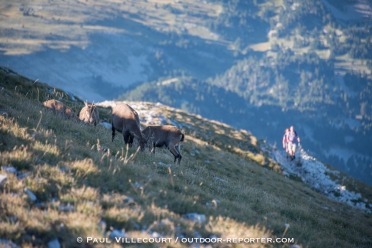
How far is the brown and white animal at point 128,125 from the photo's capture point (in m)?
14.2

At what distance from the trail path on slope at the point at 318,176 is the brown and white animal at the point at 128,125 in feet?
61.0

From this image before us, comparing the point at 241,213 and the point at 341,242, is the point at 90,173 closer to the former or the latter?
the point at 241,213

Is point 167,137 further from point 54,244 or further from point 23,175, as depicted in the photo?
point 54,244

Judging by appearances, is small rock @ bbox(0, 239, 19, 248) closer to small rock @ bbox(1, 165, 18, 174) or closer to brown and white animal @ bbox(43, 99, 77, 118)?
small rock @ bbox(1, 165, 18, 174)

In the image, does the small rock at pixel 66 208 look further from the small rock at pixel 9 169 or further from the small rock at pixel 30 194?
the small rock at pixel 9 169

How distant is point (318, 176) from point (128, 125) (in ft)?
76.0

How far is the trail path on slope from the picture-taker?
92.3 ft

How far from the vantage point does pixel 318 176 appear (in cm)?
3212

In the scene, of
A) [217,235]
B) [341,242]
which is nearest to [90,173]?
[217,235]

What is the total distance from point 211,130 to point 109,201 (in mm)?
29837

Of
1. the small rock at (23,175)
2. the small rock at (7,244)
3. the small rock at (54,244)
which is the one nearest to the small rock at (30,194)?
the small rock at (23,175)

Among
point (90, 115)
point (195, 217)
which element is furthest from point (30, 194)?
point (90, 115)

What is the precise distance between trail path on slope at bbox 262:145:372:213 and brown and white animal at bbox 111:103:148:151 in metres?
18.6

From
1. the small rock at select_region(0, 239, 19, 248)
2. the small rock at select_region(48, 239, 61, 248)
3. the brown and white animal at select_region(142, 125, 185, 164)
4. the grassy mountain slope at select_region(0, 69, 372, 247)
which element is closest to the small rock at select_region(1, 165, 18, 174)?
the grassy mountain slope at select_region(0, 69, 372, 247)
